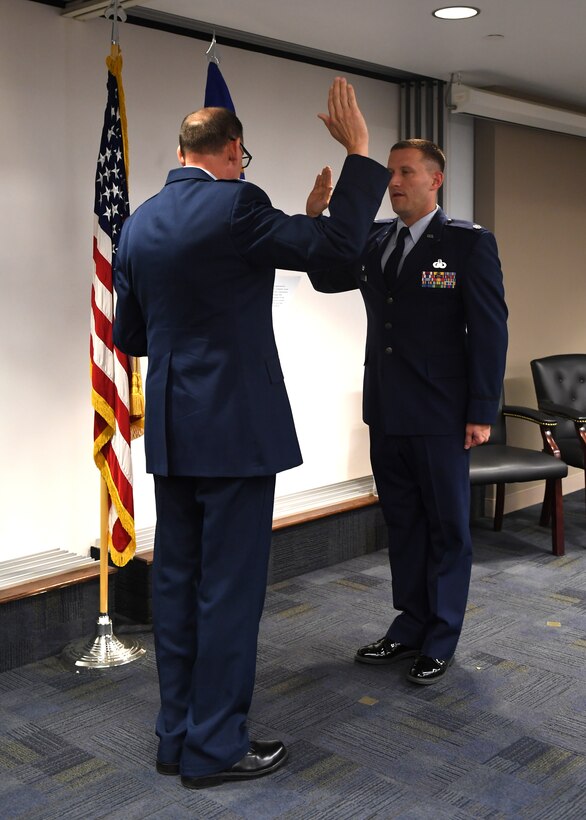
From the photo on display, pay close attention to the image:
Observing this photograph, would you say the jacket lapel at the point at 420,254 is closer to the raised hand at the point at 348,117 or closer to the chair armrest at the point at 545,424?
the raised hand at the point at 348,117

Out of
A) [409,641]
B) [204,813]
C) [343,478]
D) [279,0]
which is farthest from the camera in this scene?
[343,478]

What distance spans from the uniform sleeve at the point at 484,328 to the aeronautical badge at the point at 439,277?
0.05 m

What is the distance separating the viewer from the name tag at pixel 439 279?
3033 mm

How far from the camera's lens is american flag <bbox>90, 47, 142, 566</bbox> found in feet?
10.9

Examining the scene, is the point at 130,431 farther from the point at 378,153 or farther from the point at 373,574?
the point at 378,153

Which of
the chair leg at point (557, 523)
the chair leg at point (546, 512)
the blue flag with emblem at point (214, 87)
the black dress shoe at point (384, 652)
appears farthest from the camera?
the chair leg at point (546, 512)

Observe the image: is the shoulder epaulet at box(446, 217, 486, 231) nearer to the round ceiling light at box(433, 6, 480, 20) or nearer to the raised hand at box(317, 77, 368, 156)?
the raised hand at box(317, 77, 368, 156)

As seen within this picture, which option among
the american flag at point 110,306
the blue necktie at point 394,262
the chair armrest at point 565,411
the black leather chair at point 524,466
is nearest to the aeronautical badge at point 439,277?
the blue necktie at point 394,262

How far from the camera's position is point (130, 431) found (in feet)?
11.2

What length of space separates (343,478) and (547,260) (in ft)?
6.27

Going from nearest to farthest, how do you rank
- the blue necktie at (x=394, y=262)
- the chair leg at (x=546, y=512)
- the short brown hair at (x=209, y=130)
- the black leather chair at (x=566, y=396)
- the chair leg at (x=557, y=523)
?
the short brown hair at (x=209, y=130)
the blue necktie at (x=394, y=262)
the chair leg at (x=557, y=523)
the black leather chair at (x=566, y=396)
the chair leg at (x=546, y=512)

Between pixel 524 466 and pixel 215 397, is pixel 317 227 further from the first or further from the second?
pixel 524 466

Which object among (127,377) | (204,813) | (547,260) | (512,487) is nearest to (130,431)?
(127,377)

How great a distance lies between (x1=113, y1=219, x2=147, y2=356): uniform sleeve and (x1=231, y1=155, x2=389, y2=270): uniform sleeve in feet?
1.27
